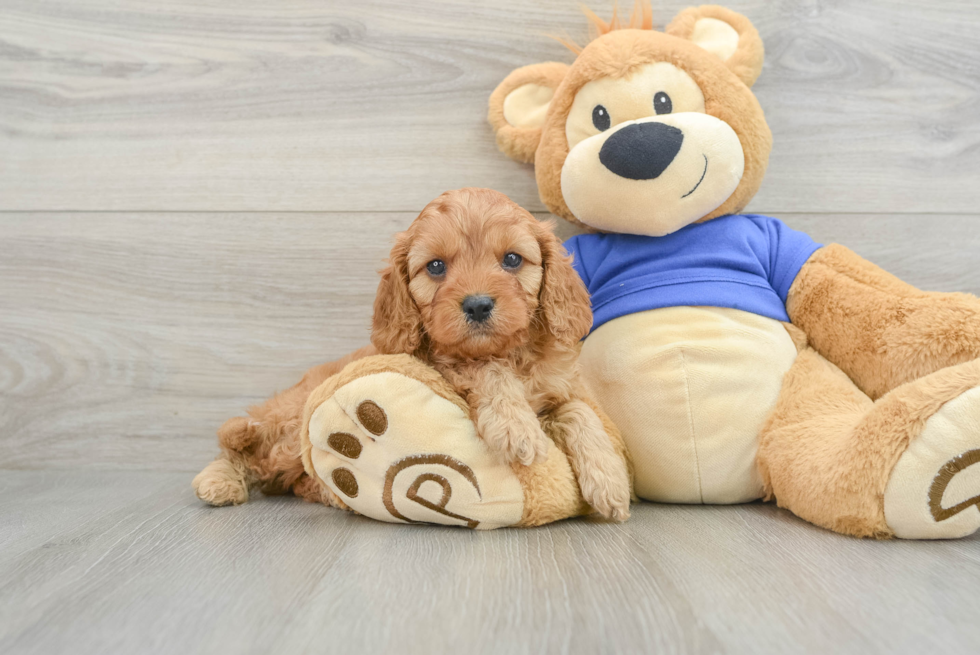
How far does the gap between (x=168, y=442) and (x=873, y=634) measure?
163cm

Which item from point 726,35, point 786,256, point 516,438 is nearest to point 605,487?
point 516,438

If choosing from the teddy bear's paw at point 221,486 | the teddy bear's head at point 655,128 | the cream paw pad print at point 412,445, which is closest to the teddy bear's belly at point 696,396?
the teddy bear's head at point 655,128

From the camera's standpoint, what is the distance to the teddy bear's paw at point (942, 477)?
98 cm

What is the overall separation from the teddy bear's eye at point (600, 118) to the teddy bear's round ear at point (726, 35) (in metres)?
0.31

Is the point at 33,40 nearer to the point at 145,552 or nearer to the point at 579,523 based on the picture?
the point at 145,552

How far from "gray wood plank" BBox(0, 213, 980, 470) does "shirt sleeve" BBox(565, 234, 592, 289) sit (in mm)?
165

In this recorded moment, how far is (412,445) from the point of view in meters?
1.11

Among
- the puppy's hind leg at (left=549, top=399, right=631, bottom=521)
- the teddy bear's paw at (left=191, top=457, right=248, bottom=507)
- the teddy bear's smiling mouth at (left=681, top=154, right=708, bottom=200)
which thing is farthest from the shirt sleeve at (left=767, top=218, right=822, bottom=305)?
the teddy bear's paw at (left=191, top=457, right=248, bottom=507)

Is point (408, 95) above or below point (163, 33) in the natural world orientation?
below

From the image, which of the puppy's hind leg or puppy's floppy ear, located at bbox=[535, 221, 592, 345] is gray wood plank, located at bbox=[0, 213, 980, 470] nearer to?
puppy's floppy ear, located at bbox=[535, 221, 592, 345]

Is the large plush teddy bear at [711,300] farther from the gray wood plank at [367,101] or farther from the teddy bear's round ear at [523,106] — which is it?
the gray wood plank at [367,101]

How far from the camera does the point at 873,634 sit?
752mm

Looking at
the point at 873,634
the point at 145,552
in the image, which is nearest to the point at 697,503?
the point at 873,634

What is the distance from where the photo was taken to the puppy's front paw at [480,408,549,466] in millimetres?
1085
